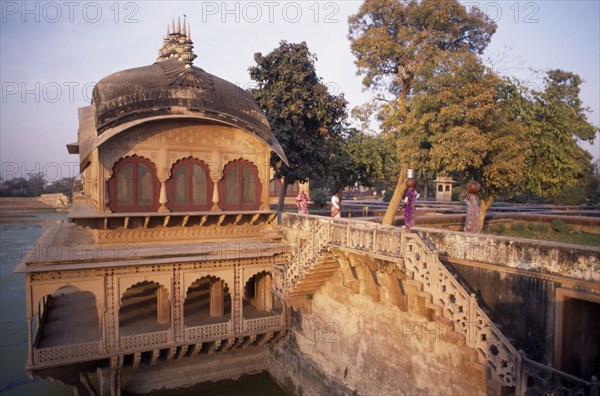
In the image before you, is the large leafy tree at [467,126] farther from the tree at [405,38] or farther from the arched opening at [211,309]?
the arched opening at [211,309]

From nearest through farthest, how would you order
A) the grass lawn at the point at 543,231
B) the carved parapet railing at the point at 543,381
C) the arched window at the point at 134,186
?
the carved parapet railing at the point at 543,381 → the arched window at the point at 134,186 → the grass lawn at the point at 543,231

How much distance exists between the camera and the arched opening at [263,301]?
1766 cm

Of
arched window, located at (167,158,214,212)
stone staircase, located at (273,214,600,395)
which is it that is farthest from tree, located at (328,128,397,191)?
stone staircase, located at (273,214,600,395)

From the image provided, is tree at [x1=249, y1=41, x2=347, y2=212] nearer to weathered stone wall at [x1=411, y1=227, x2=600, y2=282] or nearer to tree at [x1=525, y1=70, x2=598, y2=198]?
tree at [x1=525, y1=70, x2=598, y2=198]

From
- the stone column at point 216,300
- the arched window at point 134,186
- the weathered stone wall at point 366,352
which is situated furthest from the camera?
the stone column at point 216,300

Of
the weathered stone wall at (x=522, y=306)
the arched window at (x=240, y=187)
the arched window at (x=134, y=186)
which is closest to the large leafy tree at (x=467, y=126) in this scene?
the weathered stone wall at (x=522, y=306)

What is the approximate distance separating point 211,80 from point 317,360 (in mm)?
11081

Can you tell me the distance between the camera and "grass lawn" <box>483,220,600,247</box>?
17.6 m

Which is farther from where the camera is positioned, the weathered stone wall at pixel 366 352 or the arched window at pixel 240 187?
the arched window at pixel 240 187

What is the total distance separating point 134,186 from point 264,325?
691 cm

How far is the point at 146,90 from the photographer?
15.4m

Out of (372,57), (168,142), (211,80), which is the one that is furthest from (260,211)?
(372,57)

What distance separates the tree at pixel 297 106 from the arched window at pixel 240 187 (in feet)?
16.5

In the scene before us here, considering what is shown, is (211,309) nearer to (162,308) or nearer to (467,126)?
(162,308)
